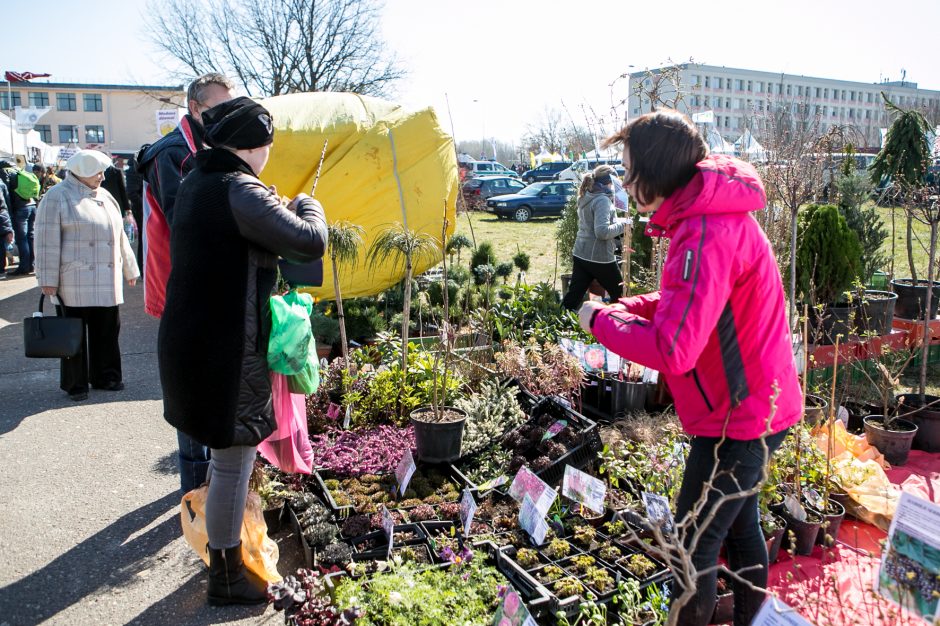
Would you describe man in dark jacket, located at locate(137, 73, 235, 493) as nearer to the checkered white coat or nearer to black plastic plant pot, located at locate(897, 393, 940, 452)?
the checkered white coat

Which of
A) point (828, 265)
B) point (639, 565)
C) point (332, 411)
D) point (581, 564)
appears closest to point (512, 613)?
point (581, 564)

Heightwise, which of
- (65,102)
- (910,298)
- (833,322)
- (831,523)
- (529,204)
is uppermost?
(65,102)

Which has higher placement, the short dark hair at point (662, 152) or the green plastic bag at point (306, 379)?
the short dark hair at point (662, 152)

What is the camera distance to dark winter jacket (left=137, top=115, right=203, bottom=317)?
Result: 3.04 metres

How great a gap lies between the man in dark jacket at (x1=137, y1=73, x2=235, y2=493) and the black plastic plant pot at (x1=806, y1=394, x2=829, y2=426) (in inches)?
131

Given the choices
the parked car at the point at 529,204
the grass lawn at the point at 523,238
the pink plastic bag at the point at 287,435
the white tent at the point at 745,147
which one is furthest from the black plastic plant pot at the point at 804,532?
the parked car at the point at 529,204

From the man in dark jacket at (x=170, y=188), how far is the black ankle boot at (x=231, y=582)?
69 cm

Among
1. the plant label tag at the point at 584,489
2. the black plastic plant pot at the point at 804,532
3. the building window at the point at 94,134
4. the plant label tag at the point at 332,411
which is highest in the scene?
the building window at the point at 94,134

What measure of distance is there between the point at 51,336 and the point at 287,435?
2.87m

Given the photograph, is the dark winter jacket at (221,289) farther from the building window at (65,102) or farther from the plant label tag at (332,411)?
the building window at (65,102)

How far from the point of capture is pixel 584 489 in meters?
2.95

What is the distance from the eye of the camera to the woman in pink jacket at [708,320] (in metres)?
1.71

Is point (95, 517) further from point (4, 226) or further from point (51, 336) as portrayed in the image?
point (4, 226)

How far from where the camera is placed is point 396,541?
8.97 feet
